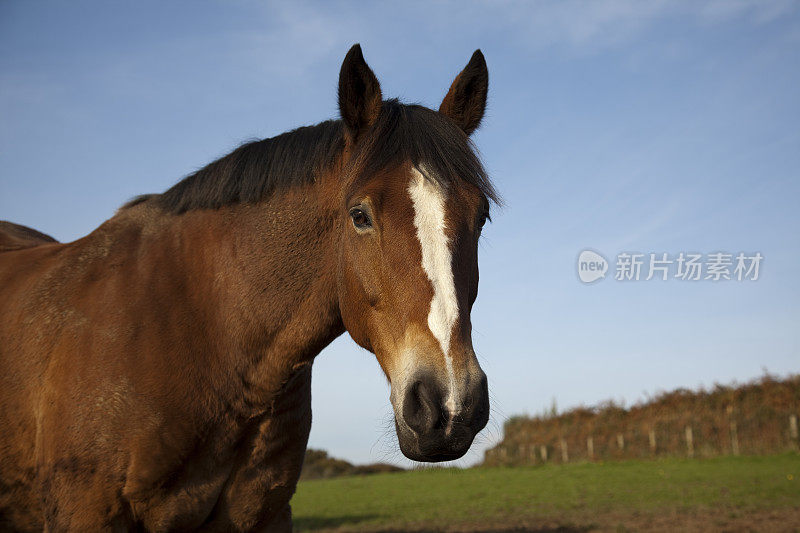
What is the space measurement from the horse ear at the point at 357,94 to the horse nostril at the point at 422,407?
1.46m

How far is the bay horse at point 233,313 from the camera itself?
2793mm

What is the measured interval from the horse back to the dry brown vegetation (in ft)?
101

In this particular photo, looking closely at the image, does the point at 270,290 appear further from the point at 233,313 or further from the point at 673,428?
the point at 673,428

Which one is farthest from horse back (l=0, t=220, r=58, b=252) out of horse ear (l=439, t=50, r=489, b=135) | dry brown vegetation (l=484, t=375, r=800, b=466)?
dry brown vegetation (l=484, t=375, r=800, b=466)

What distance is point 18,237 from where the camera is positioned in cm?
535

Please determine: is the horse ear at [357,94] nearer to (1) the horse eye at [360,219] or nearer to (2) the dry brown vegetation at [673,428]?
(1) the horse eye at [360,219]

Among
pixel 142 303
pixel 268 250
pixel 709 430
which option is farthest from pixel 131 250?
pixel 709 430

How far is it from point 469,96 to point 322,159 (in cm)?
96

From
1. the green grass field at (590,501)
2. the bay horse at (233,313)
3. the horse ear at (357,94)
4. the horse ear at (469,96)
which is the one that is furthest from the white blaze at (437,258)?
the green grass field at (590,501)

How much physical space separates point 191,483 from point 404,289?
1644mm

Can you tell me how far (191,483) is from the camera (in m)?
3.17

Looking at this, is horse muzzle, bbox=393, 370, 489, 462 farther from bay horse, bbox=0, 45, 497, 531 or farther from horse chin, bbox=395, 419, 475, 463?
bay horse, bbox=0, 45, 497, 531

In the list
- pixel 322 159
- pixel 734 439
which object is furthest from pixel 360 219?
pixel 734 439

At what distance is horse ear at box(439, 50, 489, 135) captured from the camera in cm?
348
